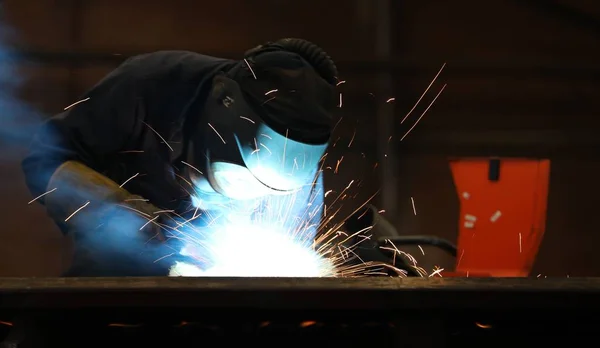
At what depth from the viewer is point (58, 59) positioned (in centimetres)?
384

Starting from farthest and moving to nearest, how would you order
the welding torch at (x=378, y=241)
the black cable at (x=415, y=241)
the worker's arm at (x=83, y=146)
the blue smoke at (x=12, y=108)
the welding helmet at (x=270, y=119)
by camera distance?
the blue smoke at (x=12, y=108) → the black cable at (x=415, y=241) → the welding torch at (x=378, y=241) → the worker's arm at (x=83, y=146) → the welding helmet at (x=270, y=119)

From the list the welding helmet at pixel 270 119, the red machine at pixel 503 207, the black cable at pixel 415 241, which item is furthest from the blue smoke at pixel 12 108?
the red machine at pixel 503 207

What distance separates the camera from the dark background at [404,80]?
3.81 m

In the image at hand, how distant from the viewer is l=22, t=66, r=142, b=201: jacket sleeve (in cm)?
169

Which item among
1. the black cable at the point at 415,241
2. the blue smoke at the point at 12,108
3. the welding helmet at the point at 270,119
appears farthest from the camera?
the blue smoke at the point at 12,108

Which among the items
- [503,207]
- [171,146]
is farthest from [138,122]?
[503,207]

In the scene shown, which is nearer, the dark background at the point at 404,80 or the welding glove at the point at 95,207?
the welding glove at the point at 95,207

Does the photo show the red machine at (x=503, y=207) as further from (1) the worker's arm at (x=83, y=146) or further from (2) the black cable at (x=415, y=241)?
(1) the worker's arm at (x=83, y=146)

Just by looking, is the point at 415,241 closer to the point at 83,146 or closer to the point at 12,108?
the point at 83,146

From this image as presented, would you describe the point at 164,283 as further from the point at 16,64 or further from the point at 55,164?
the point at 16,64

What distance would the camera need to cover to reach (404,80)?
12.8 ft
